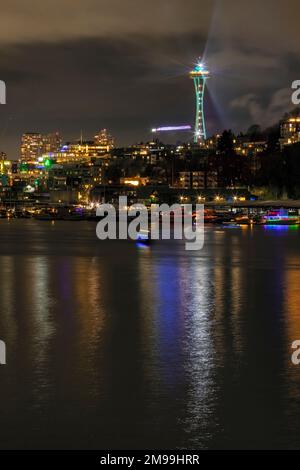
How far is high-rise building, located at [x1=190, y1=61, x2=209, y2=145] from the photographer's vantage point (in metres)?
131

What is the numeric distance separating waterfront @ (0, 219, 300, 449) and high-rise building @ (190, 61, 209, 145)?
113201mm

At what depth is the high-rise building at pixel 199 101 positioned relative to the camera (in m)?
131

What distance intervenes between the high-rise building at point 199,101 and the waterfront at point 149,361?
371ft

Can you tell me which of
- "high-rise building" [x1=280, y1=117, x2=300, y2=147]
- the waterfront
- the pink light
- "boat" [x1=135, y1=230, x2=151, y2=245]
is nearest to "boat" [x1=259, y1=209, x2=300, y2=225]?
"boat" [x1=135, y1=230, x2=151, y2=245]

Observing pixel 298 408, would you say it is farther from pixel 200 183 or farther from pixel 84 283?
pixel 200 183

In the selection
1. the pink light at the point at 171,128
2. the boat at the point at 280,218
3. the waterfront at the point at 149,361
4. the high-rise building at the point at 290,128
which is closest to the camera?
the waterfront at the point at 149,361

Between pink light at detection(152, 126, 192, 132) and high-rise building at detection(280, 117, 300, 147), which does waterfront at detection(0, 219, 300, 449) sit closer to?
high-rise building at detection(280, 117, 300, 147)

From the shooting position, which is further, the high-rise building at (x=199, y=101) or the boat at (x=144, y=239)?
the high-rise building at (x=199, y=101)

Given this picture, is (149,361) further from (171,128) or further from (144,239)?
(171,128)

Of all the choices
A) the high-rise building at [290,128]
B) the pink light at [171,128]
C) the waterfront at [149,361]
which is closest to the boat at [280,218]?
the high-rise building at [290,128]

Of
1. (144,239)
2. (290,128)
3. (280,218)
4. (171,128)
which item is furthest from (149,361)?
(171,128)

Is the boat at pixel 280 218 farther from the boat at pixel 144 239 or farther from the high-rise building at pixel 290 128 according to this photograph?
the high-rise building at pixel 290 128

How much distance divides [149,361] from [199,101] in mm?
124249

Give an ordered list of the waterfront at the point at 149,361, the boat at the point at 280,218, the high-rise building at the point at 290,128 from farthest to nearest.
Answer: the high-rise building at the point at 290,128 < the boat at the point at 280,218 < the waterfront at the point at 149,361
